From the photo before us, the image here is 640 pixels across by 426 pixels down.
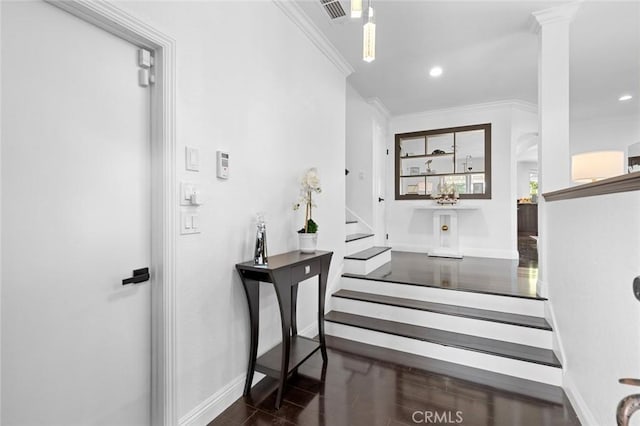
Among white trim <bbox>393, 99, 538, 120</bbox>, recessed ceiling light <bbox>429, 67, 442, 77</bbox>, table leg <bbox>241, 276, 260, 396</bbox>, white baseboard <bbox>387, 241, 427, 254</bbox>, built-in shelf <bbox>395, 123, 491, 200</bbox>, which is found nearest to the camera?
table leg <bbox>241, 276, 260, 396</bbox>

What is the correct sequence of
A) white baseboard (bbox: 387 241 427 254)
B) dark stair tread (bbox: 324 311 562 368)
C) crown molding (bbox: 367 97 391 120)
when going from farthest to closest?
white baseboard (bbox: 387 241 427 254), crown molding (bbox: 367 97 391 120), dark stair tread (bbox: 324 311 562 368)

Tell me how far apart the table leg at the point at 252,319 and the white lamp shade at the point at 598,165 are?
103 inches

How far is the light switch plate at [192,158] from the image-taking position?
1.64 m

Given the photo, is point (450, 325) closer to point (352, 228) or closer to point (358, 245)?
point (358, 245)

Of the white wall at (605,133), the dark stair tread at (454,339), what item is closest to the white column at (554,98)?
the dark stair tread at (454,339)

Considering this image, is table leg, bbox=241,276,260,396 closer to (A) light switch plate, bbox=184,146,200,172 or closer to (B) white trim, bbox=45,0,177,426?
(B) white trim, bbox=45,0,177,426

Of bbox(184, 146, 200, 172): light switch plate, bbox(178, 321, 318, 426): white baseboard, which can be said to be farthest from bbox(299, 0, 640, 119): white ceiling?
bbox(178, 321, 318, 426): white baseboard

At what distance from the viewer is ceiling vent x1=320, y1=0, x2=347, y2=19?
2.44m

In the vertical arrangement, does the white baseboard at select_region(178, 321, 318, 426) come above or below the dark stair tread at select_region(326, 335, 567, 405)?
above

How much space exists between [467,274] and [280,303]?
276 cm

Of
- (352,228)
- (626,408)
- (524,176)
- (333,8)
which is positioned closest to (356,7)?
(333,8)

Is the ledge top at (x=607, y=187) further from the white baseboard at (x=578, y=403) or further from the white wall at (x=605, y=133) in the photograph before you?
the white wall at (x=605, y=133)

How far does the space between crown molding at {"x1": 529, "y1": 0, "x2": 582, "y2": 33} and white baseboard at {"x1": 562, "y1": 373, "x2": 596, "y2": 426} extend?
9.50 feet

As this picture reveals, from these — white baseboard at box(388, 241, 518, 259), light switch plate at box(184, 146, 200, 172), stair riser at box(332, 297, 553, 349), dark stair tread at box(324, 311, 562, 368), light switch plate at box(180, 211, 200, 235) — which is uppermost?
light switch plate at box(184, 146, 200, 172)
